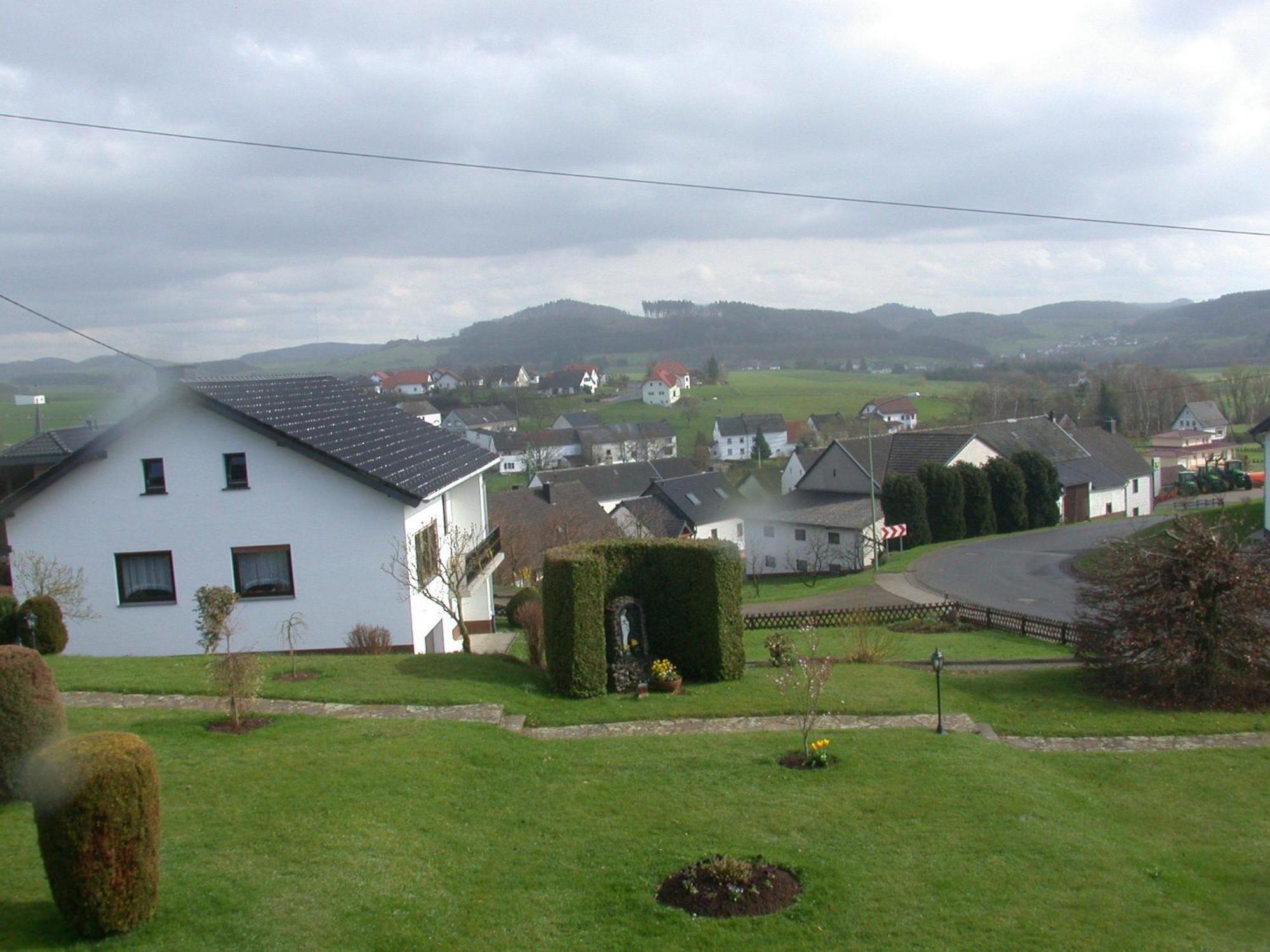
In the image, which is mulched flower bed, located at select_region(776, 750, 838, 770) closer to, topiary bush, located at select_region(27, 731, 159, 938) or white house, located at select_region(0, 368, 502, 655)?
topiary bush, located at select_region(27, 731, 159, 938)

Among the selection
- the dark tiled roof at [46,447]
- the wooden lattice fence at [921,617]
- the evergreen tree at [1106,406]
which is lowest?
the wooden lattice fence at [921,617]

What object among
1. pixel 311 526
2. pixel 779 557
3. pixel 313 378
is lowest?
pixel 779 557

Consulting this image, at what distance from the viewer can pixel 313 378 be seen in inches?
963

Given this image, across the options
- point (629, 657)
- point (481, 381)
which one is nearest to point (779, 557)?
point (629, 657)

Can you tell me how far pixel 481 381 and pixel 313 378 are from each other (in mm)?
111028

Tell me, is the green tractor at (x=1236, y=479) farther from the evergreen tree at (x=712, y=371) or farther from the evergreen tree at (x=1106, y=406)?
the evergreen tree at (x=712, y=371)

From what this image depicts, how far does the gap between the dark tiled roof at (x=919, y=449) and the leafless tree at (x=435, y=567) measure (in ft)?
126

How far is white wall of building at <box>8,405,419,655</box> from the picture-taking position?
19734 millimetres

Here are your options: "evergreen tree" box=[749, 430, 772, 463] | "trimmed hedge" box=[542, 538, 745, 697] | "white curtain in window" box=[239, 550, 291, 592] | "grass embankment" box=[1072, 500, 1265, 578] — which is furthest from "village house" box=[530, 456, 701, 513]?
"trimmed hedge" box=[542, 538, 745, 697]

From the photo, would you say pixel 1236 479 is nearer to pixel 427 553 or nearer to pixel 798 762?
pixel 427 553

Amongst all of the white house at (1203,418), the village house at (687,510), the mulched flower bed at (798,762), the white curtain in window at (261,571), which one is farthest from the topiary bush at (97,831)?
the white house at (1203,418)

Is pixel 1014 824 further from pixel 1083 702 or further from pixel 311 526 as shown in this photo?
pixel 311 526

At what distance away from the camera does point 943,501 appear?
5381 centimetres

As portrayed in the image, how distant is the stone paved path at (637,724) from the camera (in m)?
14.3
